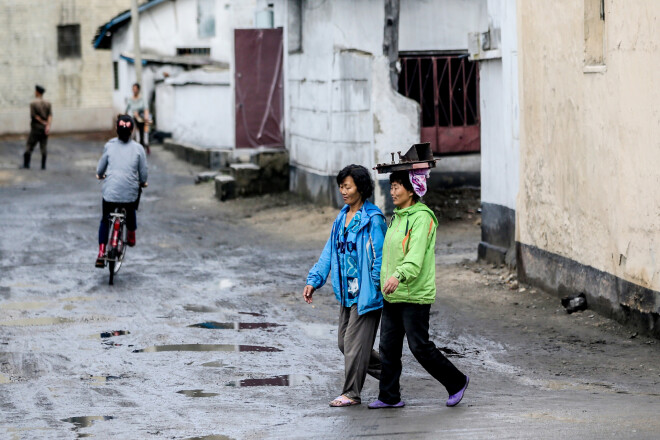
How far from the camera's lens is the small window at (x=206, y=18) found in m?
33.3

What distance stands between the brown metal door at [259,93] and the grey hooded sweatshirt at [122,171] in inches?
303

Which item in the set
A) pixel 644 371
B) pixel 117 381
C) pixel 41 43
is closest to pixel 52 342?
pixel 117 381

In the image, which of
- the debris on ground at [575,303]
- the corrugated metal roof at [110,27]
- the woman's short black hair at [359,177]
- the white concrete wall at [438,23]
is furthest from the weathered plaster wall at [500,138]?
the corrugated metal roof at [110,27]

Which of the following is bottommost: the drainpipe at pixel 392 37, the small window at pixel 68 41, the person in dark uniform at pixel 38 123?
the person in dark uniform at pixel 38 123

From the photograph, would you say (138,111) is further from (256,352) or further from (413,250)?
(413,250)

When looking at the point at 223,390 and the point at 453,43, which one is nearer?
the point at 223,390

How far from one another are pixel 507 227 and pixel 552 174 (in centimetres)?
173

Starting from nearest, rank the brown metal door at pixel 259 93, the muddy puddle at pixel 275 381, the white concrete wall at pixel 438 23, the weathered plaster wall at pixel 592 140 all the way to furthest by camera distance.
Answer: the muddy puddle at pixel 275 381, the weathered plaster wall at pixel 592 140, the white concrete wall at pixel 438 23, the brown metal door at pixel 259 93

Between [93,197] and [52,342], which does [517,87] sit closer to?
[52,342]

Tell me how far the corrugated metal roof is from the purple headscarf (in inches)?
1118

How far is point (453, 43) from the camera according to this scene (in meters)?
17.9

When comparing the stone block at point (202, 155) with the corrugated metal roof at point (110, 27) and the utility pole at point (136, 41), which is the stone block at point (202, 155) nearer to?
the utility pole at point (136, 41)

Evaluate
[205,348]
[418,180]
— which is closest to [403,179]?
[418,180]

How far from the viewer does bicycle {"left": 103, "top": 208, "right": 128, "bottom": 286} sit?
1214 centimetres
